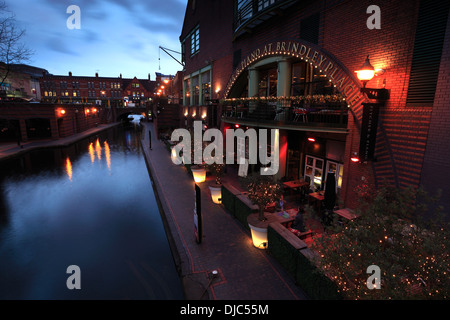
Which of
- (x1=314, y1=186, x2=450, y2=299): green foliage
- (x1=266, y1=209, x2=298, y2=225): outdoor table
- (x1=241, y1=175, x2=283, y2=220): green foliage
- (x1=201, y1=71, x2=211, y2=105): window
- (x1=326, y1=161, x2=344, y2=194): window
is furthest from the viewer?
(x1=201, y1=71, x2=211, y2=105): window

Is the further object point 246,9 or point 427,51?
point 246,9

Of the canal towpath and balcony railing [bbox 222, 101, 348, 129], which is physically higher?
balcony railing [bbox 222, 101, 348, 129]

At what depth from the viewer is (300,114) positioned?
1212 cm

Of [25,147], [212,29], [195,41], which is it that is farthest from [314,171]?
[25,147]

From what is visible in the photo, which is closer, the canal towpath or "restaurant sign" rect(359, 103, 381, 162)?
the canal towpath

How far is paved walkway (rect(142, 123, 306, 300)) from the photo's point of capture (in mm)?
6674

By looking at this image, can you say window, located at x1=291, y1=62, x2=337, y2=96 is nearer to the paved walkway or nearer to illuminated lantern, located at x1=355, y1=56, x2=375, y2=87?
illuminated lantern, located at x1=355, y1=56, x2=375, y2=87

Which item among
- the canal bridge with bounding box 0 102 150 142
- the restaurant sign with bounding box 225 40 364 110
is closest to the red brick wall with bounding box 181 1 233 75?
the restaurant sign with bounding box 225 40 364 110

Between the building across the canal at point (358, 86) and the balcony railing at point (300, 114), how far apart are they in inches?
2.3

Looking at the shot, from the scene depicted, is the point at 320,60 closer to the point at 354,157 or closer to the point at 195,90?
A: the point at 354,157

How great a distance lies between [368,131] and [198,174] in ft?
35.6

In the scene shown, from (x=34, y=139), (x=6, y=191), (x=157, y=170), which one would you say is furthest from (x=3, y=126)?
(x=157, y=170)

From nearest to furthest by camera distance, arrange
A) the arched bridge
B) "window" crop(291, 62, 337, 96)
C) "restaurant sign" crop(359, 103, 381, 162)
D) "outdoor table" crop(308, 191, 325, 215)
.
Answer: "restaurant sign" crop(359, 103, 381, 162)
"outdoor table" crop(308, 191, 325, 215)
"window" crop(291, 62, 337, 96)
the arched bridge

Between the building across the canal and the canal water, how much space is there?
797 cm
